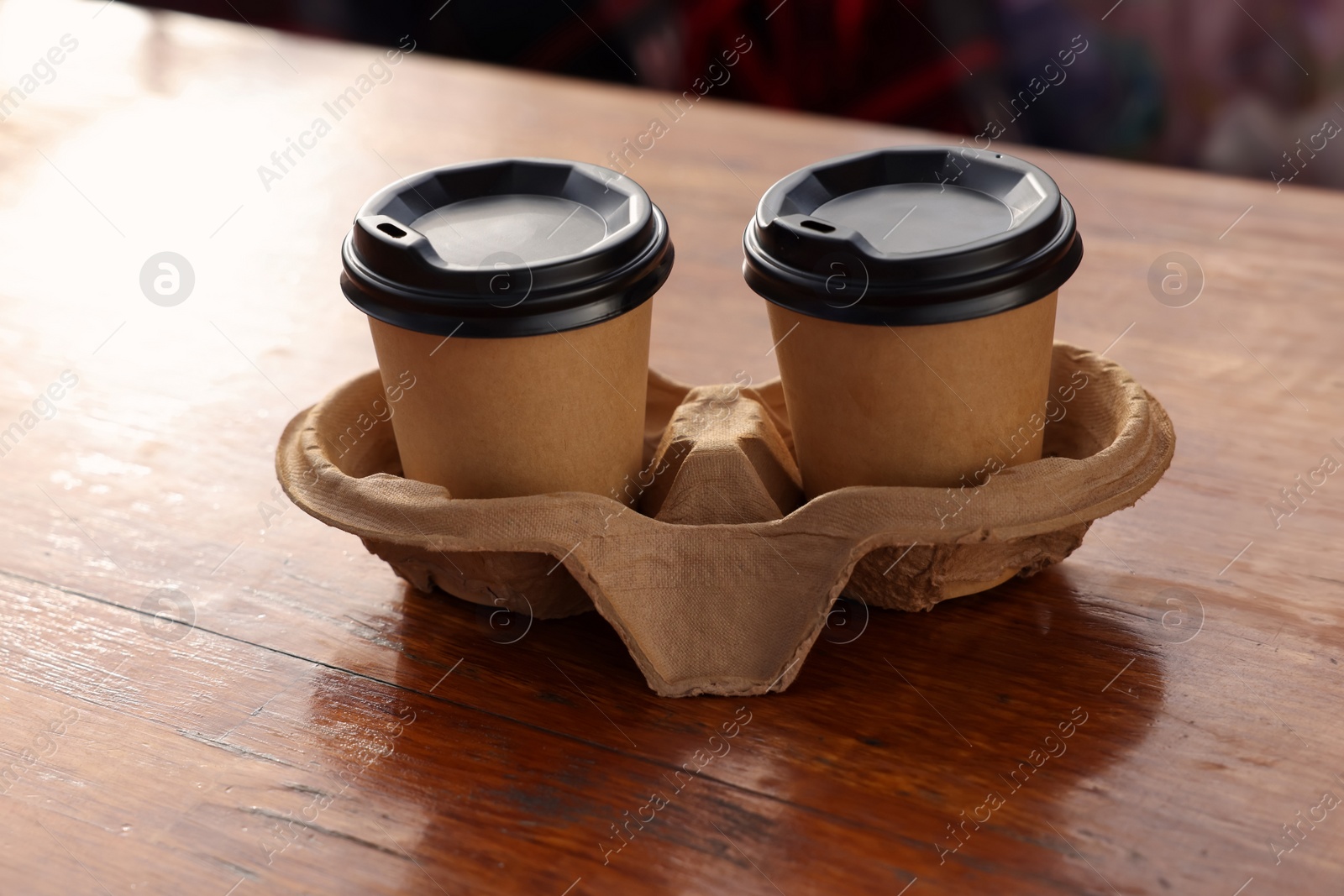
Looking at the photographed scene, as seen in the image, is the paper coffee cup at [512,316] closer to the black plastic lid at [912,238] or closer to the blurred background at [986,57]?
the black plastic lid at [912,238]

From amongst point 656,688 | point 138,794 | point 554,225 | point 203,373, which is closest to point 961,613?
point 656,688

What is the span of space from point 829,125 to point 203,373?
870 millimetres

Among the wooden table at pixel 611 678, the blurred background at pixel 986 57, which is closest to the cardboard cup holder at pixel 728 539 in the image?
the wooden table at pixel 611 678

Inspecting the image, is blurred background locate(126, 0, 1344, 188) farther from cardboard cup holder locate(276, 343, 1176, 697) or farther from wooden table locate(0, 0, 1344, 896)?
cardboard cup holder locate(276, 343, 1176, 697)

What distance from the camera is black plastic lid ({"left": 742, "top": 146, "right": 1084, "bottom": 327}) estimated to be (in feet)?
2.15

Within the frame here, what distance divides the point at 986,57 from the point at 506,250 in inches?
76.2

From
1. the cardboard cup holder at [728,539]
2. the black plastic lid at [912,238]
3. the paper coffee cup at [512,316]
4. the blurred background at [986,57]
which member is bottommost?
the blurred background at [986,57]

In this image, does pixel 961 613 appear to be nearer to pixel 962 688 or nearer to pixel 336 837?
pixel 962 688

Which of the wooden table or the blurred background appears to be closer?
the wooden table

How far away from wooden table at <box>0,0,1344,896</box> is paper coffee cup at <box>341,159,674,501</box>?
0.12 metres

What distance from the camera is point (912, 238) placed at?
0.69 meters

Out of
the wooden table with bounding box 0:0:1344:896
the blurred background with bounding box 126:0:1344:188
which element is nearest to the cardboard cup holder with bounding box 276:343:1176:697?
the wooden table with bounding box 0:0:1344:896

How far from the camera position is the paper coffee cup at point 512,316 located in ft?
2.18

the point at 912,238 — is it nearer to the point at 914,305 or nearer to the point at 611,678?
the point at 914,305
